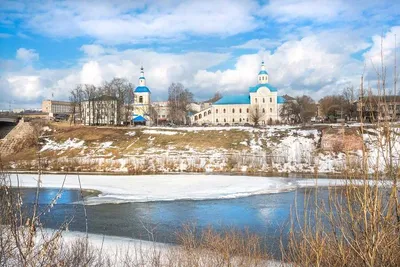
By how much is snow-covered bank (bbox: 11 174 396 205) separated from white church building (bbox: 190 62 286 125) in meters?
56.0

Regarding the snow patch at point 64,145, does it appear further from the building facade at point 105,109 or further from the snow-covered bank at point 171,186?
the snow-covered bank at point 171,186

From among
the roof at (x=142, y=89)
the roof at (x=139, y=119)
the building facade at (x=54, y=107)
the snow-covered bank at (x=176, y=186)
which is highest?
the building facade at (x=54, y=107)

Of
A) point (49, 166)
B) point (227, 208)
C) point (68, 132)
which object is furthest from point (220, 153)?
point (68, 132)

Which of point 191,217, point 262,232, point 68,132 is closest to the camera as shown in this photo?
point 262,232

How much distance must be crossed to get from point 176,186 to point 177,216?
12.1 meters

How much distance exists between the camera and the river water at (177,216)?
17.2m

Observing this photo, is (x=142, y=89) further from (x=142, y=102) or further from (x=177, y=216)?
(x=177, y=216)

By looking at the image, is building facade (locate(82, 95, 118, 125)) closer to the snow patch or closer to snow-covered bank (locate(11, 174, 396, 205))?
the snow patch

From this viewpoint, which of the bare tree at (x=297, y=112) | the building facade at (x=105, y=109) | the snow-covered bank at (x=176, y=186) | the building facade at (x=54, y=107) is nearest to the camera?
the snow-covered bank at (x=176, y=186)

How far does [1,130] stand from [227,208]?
213 feet

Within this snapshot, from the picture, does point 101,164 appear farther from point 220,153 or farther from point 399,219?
point 399,219

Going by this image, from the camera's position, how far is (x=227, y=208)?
23500 mm

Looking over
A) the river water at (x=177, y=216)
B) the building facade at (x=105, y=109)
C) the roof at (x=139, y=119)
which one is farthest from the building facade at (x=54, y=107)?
the river water at (x=177, y=216)

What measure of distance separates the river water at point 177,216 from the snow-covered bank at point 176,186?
5.76 feet
